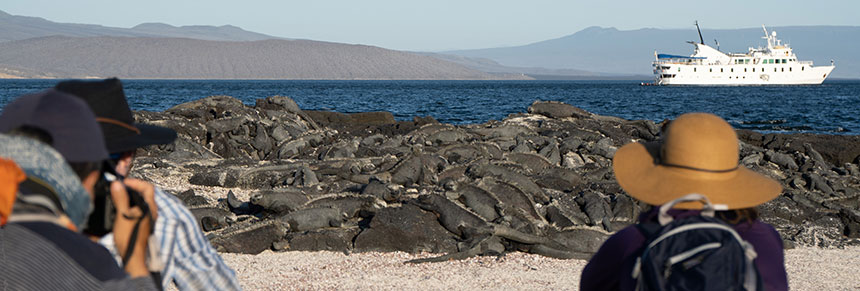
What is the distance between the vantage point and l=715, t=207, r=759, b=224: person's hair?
2227mm

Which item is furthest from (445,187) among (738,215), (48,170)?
(48,170)

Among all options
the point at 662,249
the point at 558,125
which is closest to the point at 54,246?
the point at 662,249

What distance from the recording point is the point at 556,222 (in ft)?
30.2

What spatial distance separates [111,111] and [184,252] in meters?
0.44

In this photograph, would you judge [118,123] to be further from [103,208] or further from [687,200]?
[687,200]

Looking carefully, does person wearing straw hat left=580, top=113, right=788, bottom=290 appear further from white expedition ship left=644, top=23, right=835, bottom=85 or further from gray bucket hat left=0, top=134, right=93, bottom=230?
white expedition ship left=644, top=23, right=835, bottom=85

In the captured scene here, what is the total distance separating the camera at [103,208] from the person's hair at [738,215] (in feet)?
4.82

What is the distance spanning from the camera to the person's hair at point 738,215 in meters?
2.23

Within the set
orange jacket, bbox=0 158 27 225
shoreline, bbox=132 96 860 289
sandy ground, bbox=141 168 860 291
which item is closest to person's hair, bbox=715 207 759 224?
orange jacket, bbox=0 158 27 225

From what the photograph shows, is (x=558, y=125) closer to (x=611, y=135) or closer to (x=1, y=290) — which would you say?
(x=611, y=135)

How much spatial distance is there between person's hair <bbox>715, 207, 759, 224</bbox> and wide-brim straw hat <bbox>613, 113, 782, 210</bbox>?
0.05 metres

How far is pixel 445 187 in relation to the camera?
961 centimetres

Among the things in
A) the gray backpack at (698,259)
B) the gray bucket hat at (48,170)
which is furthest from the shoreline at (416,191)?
the gray bucket hat at (48,170)

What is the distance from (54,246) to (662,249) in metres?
1.30
